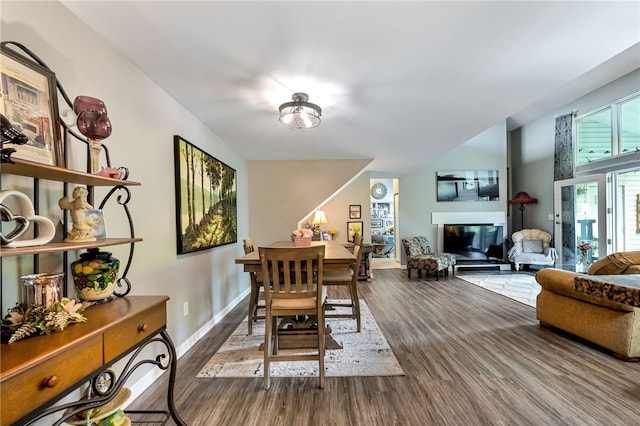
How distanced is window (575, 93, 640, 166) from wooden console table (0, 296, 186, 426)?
6.71 meters

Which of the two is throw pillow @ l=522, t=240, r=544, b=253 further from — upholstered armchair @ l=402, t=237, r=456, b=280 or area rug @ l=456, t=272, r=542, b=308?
upholstered armchair @ l=402, t=237, r=456, b=280

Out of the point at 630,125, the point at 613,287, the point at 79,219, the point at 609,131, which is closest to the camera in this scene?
the point at 79,219

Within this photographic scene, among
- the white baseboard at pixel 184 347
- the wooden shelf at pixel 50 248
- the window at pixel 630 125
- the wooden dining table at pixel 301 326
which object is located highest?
the window at pixel 630 125

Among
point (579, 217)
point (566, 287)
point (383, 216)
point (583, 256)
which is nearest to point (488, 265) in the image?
point (583, 256)

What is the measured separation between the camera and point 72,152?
4.79 feet

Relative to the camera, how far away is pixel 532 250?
20.9 feet

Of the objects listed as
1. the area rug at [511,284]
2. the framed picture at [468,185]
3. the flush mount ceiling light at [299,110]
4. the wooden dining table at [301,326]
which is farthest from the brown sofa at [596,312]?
the framed picture at [468,185]

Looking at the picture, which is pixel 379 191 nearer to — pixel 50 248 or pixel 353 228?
pixel 353 228

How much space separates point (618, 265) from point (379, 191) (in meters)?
→ 7.21

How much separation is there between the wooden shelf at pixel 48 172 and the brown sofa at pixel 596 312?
3.69 meters

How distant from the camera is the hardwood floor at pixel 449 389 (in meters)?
1.70

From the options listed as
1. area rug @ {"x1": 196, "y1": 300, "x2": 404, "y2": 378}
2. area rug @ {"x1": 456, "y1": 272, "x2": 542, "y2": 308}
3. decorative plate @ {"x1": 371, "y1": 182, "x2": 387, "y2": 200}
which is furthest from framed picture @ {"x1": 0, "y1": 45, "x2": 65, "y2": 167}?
decorative plate @ {"x1": 371, "y1": 182, "x2": 387, "y2": 200}

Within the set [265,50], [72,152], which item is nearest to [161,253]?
[72,152]

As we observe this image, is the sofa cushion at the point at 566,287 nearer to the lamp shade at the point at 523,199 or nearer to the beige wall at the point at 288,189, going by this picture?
the beige wall at the point at 288,189
